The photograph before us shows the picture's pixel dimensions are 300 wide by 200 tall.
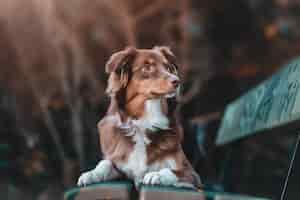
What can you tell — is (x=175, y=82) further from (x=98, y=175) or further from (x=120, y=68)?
(x=98, y=175)

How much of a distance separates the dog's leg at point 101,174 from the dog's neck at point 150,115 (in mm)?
146

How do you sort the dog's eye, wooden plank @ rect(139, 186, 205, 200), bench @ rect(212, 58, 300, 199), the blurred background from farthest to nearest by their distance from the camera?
the blurred background < bench @ rect(212, 58, 300, 199) < the dog's eye < wooden plank @ rect(139, 186, 205, 200)

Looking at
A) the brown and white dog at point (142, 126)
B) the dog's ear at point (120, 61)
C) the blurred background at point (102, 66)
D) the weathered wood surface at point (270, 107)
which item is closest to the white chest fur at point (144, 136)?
the brown and white dog at point (142, 126)

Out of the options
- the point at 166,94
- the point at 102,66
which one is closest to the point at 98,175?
the point at 166,94

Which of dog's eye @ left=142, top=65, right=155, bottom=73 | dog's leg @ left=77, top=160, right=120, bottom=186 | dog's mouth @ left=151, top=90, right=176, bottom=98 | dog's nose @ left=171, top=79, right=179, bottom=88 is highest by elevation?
dog's eye @ left=142, top=65, right=155, bottom=73

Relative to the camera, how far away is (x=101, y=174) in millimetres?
1486

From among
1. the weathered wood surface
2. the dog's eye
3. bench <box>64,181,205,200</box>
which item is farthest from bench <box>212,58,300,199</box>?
the dog's eye

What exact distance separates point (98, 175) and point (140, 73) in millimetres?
301

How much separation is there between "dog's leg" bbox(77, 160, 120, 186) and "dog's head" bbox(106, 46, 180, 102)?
0.20 metres

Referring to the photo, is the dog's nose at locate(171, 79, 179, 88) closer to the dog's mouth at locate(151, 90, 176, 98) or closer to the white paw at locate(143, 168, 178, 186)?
the dog's mouth at locate(151, 90, 176, 98)

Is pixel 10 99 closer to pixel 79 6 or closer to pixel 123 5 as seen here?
pixel 79 6

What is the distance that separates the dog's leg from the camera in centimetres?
147

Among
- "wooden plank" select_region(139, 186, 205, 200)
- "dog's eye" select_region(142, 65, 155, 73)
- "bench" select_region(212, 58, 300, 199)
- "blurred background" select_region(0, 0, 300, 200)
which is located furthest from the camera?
"blurred background" select_region(0, 0, 300, 200)

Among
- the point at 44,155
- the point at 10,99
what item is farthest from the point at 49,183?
the point at 10,99
